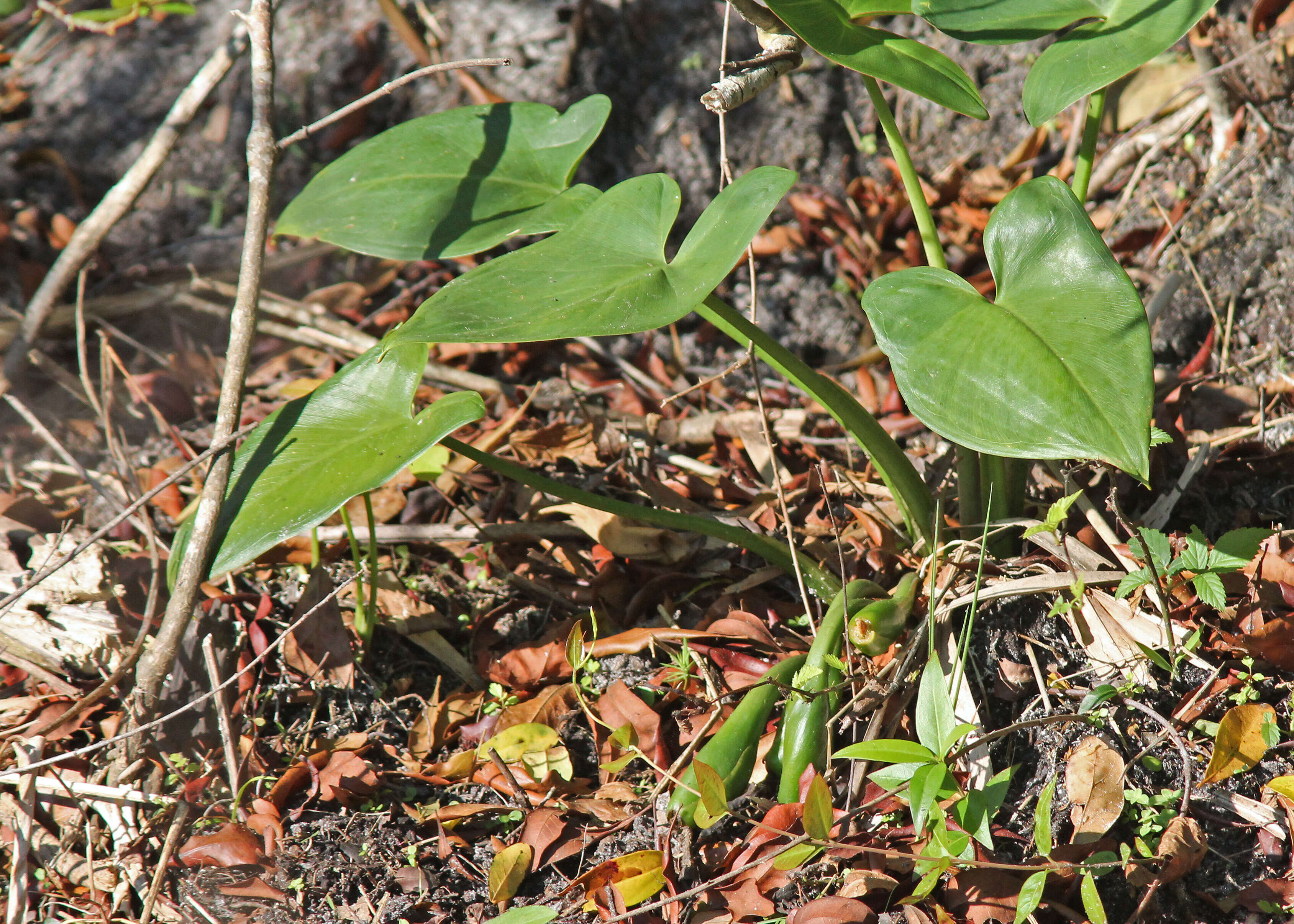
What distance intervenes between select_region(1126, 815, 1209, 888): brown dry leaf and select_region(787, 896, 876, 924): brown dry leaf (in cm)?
25

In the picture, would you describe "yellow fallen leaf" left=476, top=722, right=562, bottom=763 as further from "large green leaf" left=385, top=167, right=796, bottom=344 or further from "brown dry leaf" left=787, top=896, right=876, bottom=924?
"large green leaf" left=385, top=167, right=796, bottom=344

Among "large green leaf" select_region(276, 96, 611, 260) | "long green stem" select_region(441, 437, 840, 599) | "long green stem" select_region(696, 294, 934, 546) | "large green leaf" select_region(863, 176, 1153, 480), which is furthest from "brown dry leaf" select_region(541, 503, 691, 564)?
"large green leaf" select_region(863, 176, 1153, 480)

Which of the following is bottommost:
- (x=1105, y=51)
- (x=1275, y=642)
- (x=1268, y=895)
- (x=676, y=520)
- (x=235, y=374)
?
(x=1268, y=895)

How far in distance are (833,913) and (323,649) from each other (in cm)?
70

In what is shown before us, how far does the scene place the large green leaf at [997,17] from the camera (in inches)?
39.0

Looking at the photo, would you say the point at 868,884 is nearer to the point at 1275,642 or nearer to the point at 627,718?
the point at 627,718

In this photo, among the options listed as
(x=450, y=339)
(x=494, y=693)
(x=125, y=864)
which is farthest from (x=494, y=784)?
(x=450, y=339)

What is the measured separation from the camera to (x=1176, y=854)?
2.82 ft

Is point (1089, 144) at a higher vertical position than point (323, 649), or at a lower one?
higher

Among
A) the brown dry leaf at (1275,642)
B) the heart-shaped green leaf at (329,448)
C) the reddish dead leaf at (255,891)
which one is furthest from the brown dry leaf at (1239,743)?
the reddish dead leaf at (255,891)

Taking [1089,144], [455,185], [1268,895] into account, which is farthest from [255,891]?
[1089,144]

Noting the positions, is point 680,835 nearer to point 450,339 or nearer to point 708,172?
point 450,339

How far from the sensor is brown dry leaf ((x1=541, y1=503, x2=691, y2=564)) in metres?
1.25

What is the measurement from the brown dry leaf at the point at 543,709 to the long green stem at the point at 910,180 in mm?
686
